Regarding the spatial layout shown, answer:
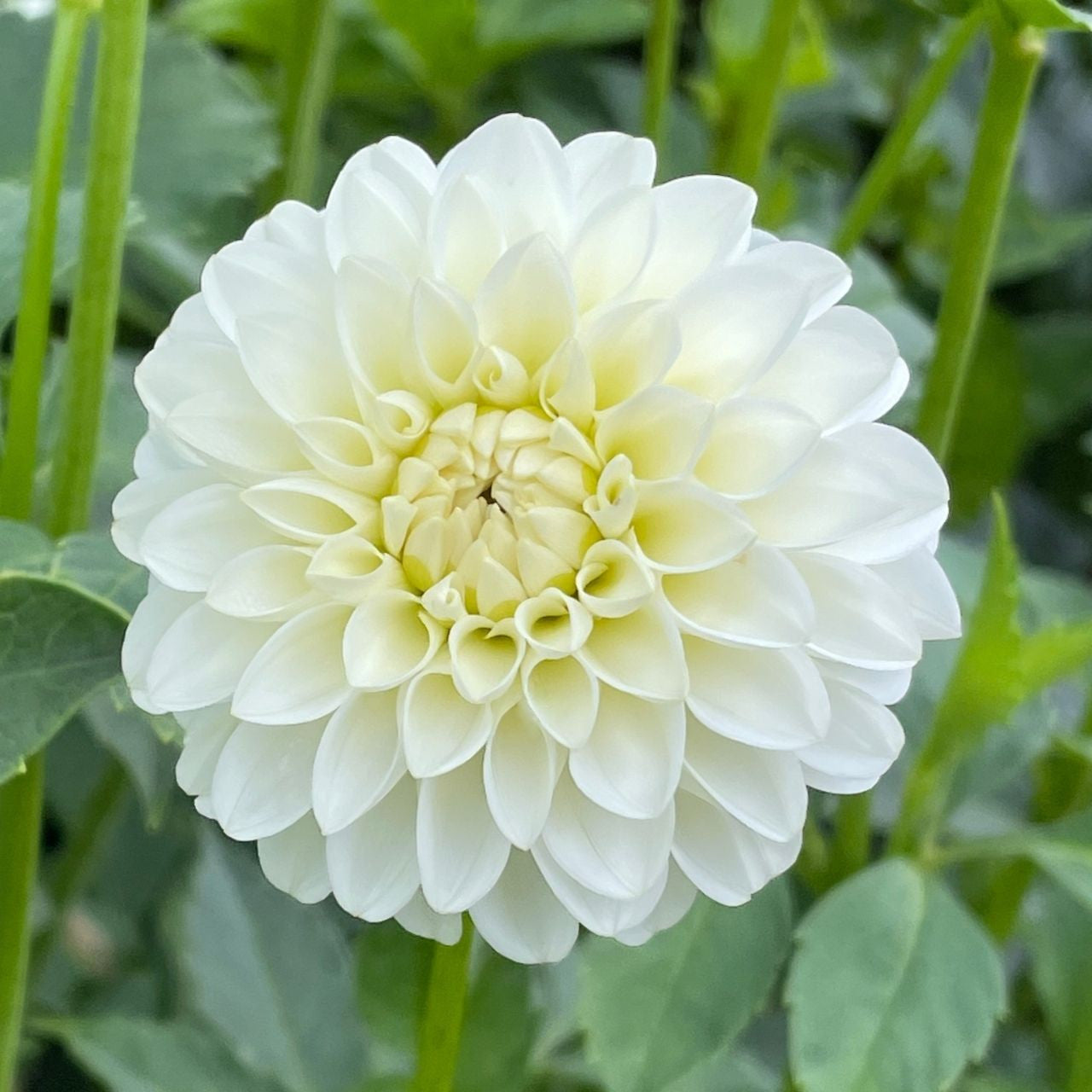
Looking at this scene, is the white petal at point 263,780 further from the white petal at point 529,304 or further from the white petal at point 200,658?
the white petal at point 529,304

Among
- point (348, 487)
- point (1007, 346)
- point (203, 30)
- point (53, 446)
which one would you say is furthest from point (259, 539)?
point (1007, 346)

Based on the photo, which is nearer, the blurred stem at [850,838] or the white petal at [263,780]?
the white petal at [263,780]

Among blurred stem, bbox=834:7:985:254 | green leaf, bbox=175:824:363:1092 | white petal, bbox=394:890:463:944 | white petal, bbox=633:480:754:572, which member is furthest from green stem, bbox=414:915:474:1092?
blurred stem, bbox=834:7:985:254

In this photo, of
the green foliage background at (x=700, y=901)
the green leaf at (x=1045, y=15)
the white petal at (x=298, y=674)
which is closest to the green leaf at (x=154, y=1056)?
the green foliage background at (x=700, y=901)

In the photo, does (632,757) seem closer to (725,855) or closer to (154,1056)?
(725,855)

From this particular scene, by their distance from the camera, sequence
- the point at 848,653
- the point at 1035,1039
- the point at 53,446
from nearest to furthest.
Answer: the point at 848,653, the point at 53,446, the point at 1035,1039

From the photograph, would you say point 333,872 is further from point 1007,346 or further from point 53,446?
point 1007,346
